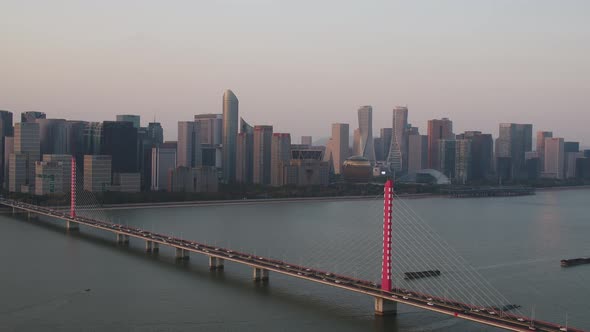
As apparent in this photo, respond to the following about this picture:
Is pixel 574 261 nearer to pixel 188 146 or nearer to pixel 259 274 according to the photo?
pixel 259 274

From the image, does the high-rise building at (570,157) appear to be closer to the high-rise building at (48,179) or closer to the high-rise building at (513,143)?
the high-rise building at (513,143)

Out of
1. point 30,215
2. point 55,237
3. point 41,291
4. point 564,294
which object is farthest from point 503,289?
point 30,215

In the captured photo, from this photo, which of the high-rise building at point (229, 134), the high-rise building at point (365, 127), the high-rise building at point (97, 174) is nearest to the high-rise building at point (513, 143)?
the high-rise building at point (365, 127)

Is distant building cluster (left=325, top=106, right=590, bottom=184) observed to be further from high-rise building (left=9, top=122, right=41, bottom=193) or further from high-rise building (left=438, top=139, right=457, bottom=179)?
high-rise building (left=9, top=122, right=41, bottom=193)

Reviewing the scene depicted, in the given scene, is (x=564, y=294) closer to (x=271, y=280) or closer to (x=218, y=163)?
(x=271, y=280)

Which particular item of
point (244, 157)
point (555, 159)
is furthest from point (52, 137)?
point (555, 159)
